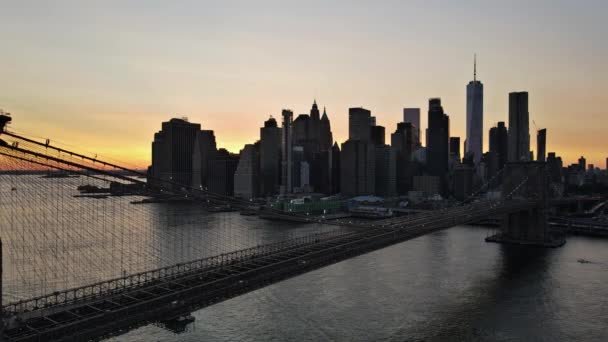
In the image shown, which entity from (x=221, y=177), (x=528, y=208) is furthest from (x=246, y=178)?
(x=528, y=208)

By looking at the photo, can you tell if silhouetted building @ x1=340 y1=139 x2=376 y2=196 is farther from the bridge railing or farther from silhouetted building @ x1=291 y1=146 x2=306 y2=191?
the bridge railing

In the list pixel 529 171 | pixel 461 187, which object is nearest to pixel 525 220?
pixel 529 171

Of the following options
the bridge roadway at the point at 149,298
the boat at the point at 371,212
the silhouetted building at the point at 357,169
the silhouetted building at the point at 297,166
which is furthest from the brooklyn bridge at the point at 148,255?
the silhouetted building at the point at 297,166

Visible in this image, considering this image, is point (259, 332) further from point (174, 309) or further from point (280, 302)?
point (174, 309)

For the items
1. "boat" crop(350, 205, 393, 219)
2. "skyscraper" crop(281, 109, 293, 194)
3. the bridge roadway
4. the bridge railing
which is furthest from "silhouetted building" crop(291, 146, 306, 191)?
the bridge roadway

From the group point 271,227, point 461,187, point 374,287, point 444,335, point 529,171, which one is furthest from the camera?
point 461,187

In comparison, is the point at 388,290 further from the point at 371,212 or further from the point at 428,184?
the point at 428,184
